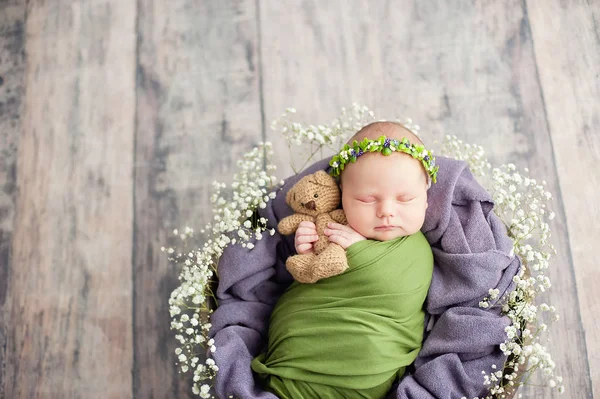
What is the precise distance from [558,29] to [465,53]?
0.35 meters

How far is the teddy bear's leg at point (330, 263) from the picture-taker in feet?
4.58

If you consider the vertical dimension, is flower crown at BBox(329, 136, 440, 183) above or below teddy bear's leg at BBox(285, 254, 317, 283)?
above

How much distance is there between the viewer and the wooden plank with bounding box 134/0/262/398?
1879 mm

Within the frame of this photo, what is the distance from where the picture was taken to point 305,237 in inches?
58.7

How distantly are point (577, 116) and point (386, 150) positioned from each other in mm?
978

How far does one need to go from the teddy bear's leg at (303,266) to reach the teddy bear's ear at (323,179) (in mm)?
188

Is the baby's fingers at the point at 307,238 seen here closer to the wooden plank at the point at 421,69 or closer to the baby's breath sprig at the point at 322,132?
the baby's breath sprig at the point at 322,132

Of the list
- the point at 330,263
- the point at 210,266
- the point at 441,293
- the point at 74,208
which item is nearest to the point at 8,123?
the point at 74,208

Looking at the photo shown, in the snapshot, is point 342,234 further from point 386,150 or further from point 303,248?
point 386,150

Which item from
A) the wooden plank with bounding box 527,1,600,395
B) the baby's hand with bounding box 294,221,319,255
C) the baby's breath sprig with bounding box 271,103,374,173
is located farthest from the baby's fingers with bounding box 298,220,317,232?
the wooden plank with bounding box 527,1,600,395

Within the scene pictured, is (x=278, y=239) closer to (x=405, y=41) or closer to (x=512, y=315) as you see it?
(x=512, y=315)

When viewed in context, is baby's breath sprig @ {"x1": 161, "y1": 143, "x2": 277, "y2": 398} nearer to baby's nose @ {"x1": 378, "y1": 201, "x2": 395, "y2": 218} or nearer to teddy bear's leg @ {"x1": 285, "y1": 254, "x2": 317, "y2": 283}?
teddy bear's leg @ {"x1": 285, "y1": 254, "x2": 317, "y2": 283}

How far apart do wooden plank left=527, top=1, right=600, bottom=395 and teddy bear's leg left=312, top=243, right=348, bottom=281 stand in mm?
884

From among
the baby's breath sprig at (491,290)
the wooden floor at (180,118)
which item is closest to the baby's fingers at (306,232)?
the baby's breath sprig at (491,290)
